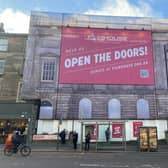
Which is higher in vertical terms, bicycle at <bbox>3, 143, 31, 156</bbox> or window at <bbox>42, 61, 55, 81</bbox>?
window at <bbox>42, 61, 55, 81</bbox>

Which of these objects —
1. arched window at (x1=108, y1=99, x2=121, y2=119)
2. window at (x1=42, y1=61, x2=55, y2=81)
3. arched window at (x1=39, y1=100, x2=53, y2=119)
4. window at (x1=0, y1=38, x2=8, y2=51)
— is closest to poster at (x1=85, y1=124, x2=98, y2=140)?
arched window at (x1=108, y1=99, x2=121, y2=119)

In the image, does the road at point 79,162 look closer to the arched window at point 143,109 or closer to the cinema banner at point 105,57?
the arched window at point 143,109

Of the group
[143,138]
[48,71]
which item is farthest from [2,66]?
[143,138]

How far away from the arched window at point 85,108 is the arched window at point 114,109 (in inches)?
107

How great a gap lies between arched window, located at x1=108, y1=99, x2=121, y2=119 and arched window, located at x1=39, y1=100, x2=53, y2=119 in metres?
7.97

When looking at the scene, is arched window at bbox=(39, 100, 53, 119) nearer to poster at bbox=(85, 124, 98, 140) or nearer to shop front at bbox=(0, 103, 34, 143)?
shop front at bbox=(0, 103, 34, 143)

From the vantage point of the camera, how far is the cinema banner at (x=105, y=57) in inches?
1281

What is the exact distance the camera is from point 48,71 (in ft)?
107

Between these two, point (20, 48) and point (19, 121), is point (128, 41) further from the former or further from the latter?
point (19, 121)

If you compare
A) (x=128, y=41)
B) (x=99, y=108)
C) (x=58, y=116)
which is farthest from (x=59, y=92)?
(x=128, y=41)

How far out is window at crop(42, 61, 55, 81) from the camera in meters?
32.2

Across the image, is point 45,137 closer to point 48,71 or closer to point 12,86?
point 48,71

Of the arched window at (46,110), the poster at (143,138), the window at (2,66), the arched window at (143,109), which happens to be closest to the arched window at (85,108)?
the arched window at (46,110)

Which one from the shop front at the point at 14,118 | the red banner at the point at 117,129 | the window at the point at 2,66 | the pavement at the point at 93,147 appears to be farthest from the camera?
the window at the point at 2,66
